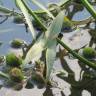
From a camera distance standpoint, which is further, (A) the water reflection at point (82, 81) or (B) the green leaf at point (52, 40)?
(A) the water reflection at point (82, 81)

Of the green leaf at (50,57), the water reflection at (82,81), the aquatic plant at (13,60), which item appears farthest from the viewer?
the aquatic plant at (13,60)

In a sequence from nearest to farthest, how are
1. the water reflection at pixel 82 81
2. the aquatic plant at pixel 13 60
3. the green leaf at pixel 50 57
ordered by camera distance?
the green leaf at pixel 50 57 → the water reflection at pixel 82 81 → the aquatic plant at pixel 13 60

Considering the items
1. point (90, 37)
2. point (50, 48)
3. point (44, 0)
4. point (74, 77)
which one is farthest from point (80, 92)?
point (44, 0)

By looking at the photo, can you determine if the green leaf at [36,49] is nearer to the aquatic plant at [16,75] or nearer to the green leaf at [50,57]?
the green leaf at [50,57]

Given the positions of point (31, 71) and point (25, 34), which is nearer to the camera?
point (31, 71)

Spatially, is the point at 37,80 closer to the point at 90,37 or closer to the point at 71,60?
the point at 71,60

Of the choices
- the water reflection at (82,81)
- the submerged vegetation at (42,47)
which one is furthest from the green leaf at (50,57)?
the water reflection at (82,81)

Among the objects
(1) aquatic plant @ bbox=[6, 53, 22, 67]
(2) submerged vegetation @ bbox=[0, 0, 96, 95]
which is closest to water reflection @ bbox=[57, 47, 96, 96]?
(2) submerged vegetation @ bbox=[0, 0, 96, 95]

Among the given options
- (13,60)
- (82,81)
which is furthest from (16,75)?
(82,81)
